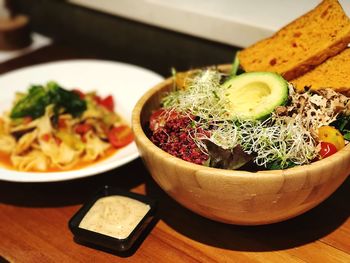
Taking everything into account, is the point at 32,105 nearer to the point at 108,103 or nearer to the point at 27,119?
the point at 27,119

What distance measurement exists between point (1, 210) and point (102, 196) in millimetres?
360

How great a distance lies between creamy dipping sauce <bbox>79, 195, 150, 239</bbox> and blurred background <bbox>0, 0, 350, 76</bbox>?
943mm

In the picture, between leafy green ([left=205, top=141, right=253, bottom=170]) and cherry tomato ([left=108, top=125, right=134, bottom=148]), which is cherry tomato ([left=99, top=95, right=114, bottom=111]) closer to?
cherry tomato ([left=108, top=125, right=134, bottom=148])

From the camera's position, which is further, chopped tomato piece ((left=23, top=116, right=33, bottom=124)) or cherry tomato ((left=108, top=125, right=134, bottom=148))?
chopped tomato piece ((left=23, top=116, right=33, bottom=124))

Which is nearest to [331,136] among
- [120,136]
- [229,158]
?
[229,158]

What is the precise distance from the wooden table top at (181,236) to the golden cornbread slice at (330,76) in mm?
354

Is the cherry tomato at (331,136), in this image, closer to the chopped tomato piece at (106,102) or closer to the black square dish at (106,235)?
the black square dish at (106,235)

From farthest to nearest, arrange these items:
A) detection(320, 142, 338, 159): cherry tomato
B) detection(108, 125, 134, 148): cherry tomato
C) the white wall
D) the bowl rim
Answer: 1. the white wall
2. detection(108, 125, 134, 148): cherry tomato
3. detection(320, 142, 338, 159): cherry tomato
4. the bowl rim

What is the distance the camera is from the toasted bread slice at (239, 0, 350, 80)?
124 cm

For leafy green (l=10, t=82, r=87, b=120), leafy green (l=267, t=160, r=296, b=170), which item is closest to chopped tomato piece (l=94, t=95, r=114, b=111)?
leafy green (l=10, t=82, r=87, b=120)

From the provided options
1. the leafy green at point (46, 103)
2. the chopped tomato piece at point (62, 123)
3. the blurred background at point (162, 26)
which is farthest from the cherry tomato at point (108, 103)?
the blurred background at point (162, 26)

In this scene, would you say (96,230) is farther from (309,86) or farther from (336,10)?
(336,10)

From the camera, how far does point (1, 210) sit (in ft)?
4.56

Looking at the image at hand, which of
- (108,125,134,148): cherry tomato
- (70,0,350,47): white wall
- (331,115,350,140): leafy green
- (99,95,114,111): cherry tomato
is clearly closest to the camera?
(331,115,350,140): leafy green
